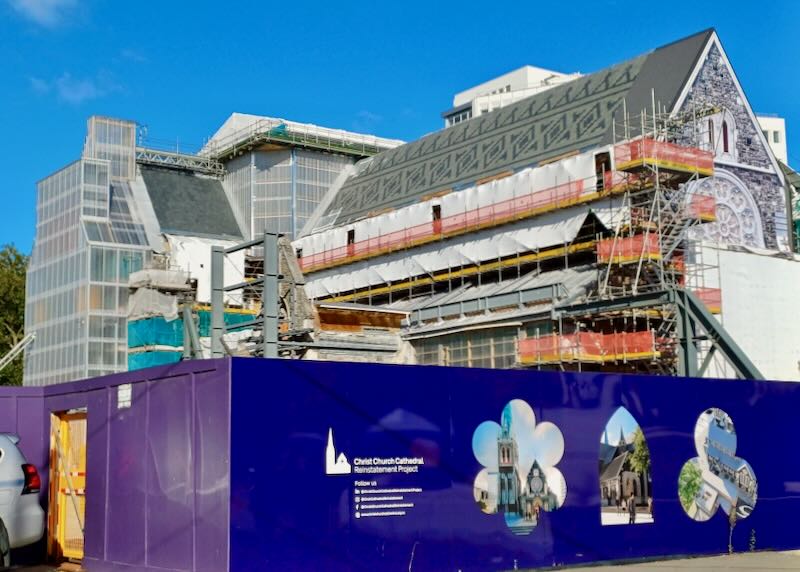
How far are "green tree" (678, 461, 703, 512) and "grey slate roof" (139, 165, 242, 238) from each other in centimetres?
4698

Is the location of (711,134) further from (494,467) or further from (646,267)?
(494,467)

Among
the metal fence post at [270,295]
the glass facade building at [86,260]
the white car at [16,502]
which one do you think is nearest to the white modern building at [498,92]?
the glass facade building at [86,260]

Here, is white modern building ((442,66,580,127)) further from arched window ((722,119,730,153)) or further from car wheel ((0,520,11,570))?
car wheel ((0,520,11,570))

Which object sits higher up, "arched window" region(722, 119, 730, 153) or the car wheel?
"arched window" region(722, 119, 730, 153)

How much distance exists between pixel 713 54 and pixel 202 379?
121 feet

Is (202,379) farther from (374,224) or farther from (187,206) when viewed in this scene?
(187,206)

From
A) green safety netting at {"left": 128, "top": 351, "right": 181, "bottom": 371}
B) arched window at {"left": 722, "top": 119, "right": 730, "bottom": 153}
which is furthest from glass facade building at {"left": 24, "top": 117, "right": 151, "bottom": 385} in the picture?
arched window at {"left": 722, "top": 119, "right": 730, "bottom": 153}

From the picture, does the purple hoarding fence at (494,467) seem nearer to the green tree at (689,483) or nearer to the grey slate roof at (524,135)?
the green tree at (689,483)

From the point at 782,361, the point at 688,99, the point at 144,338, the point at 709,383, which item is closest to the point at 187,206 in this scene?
the point at 144,338

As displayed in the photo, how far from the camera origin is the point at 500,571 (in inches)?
610

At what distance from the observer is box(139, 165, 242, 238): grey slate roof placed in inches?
2465

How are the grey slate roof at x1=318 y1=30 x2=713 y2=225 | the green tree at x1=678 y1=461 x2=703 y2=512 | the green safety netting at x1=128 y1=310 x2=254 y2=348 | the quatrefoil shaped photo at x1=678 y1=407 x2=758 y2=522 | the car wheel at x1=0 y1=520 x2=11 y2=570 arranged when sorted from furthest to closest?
1. the green safety netting at x1=128 y1=310 x2=254 y2=348
2. the grey slate roof at x1=318 y1=30 x2=713 y2=225
3. the quatrefoil shaped photo at x1=678 y1=407 x2=758 y2=522
4. the green tree at x1=678 y1=461 x2=703 y2=512
5. the car wheel at x1=0 y1=520 x2=11 y2=570

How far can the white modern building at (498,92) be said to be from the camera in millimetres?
120500

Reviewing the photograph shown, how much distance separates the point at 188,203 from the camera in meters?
65.0
